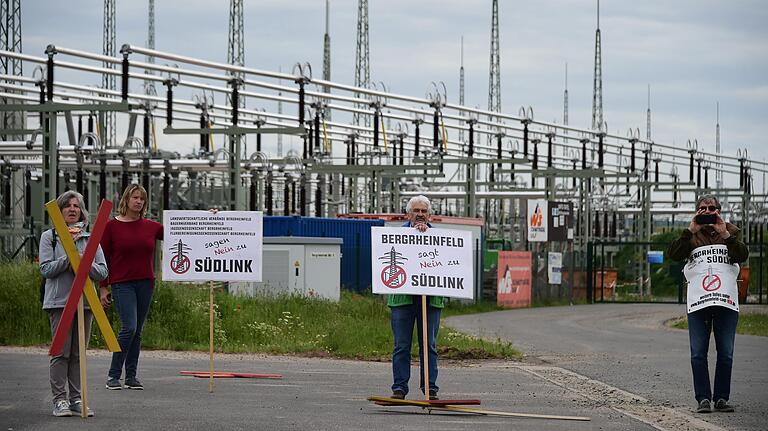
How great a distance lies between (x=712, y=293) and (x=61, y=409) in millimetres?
5550

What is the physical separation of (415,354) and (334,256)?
32.0ft

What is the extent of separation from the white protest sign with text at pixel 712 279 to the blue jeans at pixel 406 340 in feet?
7.44

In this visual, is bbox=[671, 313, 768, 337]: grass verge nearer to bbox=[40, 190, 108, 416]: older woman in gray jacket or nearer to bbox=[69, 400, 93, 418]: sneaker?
bbox=[40, 190, 108, 416]: older woman in gray jacket

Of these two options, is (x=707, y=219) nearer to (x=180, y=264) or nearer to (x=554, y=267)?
(x=180, y=264)

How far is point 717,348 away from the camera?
38.7ft

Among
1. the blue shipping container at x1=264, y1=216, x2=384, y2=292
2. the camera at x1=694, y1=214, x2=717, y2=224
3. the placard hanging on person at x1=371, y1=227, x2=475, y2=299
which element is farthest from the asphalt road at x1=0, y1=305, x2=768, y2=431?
the blue shipping container at x1=264, y1=216, x2=384, y2=292

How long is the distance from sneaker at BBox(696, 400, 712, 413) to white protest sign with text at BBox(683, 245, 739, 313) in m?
0.80

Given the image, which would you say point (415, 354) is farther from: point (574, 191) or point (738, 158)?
point (738, 158)

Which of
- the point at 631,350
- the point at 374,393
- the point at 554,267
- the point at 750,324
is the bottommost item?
the point at 750,324

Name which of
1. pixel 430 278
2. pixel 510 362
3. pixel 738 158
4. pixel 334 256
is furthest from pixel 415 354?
pixel 738 158

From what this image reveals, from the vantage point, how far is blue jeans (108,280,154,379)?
41.8 feet

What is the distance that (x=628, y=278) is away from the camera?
4981 centimetres

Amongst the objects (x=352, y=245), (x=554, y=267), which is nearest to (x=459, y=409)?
(x=352, y=245)

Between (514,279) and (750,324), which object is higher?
(514,279)
